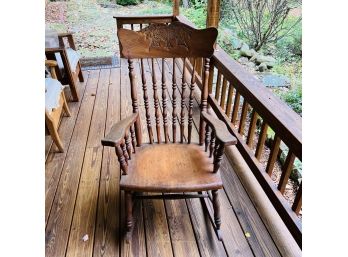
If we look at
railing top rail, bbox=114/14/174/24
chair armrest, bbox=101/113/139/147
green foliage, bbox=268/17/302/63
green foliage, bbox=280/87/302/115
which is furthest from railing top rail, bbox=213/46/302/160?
green foliage, bbox=268/17/302/63

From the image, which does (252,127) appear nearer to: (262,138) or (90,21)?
(262,138)

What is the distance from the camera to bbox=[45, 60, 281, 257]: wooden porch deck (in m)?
1.32

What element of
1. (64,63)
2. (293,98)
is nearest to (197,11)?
(293,98)

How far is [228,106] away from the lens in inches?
82.1

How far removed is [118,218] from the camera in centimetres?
149

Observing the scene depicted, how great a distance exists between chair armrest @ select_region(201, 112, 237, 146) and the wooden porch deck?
1.78 ft

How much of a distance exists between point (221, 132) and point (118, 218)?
2.69ft

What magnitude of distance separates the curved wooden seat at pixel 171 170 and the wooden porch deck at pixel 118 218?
0.35 m

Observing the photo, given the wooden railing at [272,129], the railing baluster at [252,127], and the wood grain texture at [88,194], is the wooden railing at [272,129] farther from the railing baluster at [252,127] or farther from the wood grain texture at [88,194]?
the wood grain texture at [88,194]

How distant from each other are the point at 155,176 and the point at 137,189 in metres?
0.11

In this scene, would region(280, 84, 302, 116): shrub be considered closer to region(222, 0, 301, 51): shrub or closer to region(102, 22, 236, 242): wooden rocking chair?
region(222, 0, 301, 51): shrub
